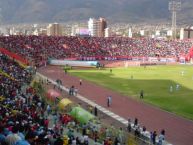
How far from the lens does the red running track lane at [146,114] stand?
105 feet

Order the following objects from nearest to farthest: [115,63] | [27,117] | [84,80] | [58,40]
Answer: [27,117] → [84,80] → [115,63] → [58,40]

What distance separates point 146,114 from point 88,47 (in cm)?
6720

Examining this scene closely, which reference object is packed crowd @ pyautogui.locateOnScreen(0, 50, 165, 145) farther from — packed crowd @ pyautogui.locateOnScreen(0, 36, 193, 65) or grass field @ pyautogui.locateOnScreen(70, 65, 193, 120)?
packed crowd @ pyautogui.locateOnScreen(0, 36, 193, 65)

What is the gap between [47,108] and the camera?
32844mm

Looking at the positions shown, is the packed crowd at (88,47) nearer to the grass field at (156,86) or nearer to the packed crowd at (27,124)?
the grass field at (156,86)

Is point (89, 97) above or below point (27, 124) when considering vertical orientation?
below

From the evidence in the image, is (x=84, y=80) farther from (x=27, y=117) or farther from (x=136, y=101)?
(x=27, y=117)

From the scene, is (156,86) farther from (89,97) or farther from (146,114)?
(146,114)

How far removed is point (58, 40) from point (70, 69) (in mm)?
24146

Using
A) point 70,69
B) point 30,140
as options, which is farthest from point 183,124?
point 70,69

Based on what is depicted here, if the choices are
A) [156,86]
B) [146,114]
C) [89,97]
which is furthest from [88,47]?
[146,114]

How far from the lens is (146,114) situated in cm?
3919

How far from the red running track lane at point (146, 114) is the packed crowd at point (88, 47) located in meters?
33.8

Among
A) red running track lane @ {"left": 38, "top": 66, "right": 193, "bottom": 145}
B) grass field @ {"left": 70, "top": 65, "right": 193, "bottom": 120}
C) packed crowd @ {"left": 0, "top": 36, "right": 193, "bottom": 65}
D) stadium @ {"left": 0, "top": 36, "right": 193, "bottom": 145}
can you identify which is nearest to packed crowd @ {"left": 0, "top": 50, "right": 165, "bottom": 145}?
stadium @ {"left": 0, "top": 36, "right": 193, "bottom": 145}
